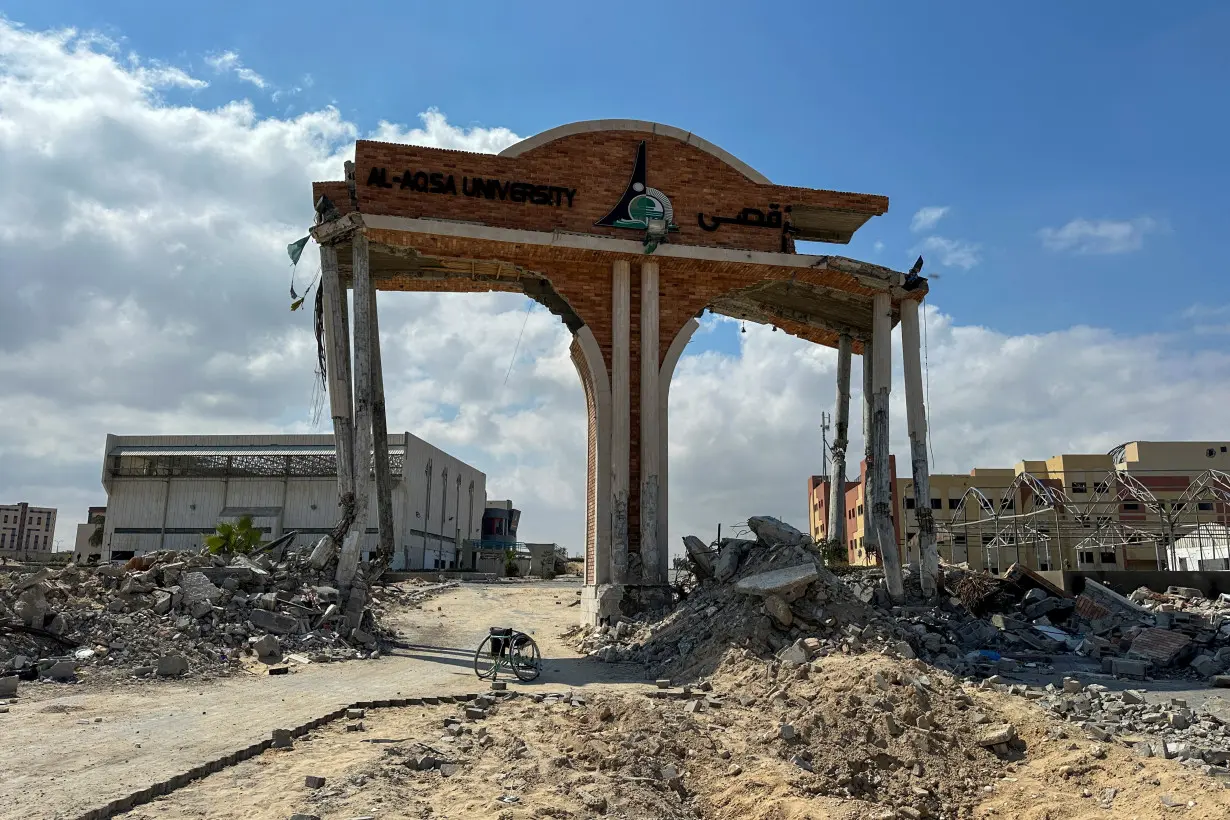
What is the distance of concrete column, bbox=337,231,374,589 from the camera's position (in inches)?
631

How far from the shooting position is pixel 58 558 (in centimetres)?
4878

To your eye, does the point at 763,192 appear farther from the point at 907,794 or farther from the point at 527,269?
the point at 907,794

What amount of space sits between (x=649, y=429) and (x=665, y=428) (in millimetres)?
485

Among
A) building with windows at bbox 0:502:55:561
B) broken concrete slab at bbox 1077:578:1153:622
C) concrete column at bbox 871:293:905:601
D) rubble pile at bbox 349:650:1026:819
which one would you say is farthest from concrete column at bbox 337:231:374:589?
building with windows at bbox 0:502:55:561

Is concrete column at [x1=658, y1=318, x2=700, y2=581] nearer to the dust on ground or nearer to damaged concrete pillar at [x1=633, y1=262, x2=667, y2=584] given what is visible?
damaged concrete pillar at [x1=633, y1=262, x2=667, y2=584]

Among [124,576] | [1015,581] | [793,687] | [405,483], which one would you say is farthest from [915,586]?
[405,483]

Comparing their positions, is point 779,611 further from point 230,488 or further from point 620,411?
point 230,488

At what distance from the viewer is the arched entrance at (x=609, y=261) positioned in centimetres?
1667

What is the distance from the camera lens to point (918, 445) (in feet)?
61.3

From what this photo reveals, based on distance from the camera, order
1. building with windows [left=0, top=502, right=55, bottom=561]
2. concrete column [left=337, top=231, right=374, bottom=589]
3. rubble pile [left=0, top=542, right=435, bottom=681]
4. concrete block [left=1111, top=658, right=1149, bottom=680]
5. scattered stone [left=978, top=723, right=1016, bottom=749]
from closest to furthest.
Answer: scattered stone [left=978, top=723, right=1016, bottom=749], rubble pile [left=0, top=542, right=435, bottom=681], concrete block [left=1111, top=658, right=1149, bottom=680], concrete column [left=337, top=231, right=374, bottom=589], building with windows [left=0, top=502, right=55, bottom=561]

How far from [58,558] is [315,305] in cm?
4151

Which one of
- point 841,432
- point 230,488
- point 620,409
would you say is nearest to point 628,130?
point 620,409

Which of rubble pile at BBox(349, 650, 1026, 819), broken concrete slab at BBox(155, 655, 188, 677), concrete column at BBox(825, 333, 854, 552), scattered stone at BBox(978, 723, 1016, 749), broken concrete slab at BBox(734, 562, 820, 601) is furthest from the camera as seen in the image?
concrete column at BBox(825, 333, 854, 552)

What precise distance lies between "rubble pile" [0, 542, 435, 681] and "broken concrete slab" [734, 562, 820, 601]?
21.2ft
